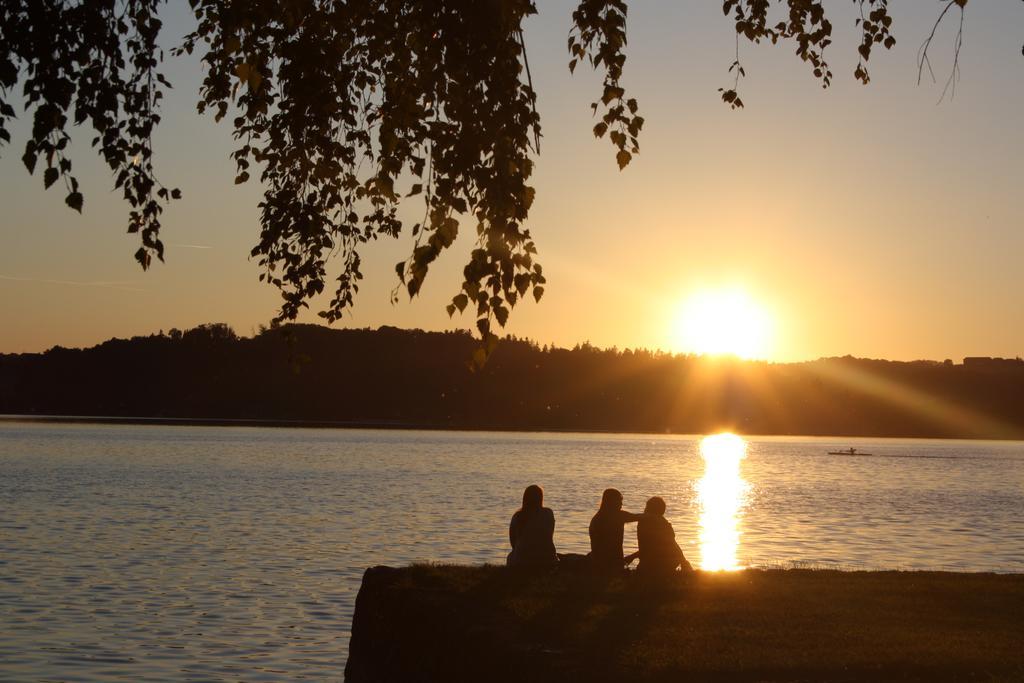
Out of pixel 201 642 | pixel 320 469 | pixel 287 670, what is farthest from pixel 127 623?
pixel 320 469

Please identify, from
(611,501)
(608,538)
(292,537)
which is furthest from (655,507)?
(292,537)

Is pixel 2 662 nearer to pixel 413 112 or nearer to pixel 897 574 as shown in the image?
pixel 897 574

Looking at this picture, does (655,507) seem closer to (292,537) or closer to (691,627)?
(691,627)

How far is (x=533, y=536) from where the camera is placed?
1858cm

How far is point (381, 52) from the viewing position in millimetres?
9633

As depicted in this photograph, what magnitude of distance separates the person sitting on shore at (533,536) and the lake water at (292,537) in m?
3.70

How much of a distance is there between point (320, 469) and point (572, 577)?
81.4m

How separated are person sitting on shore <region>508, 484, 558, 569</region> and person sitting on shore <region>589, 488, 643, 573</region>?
0.65m

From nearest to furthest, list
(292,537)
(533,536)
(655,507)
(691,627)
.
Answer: (691,627) < (533,536) < (655,507) < (292,537)

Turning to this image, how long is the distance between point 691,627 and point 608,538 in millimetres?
4587

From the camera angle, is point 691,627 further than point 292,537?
No

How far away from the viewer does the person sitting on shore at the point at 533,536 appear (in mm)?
18547

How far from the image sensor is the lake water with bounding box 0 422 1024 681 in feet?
72.8

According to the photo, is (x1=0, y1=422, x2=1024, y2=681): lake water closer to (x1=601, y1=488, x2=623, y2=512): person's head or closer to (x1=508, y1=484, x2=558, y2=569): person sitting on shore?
(x1=508, y1=484, x2=558, y2=569): person sitting on shore
